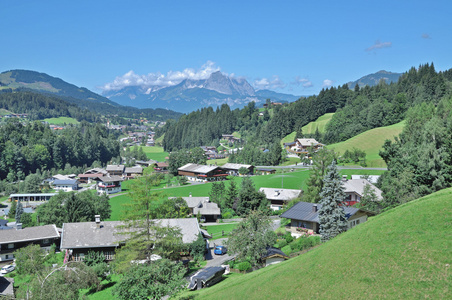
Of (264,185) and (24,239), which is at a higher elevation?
(264,185)

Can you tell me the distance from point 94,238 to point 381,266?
101ft

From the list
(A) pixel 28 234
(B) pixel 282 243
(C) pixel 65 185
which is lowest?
(C) pixel 65 185

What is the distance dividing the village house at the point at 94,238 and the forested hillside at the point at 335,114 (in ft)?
263

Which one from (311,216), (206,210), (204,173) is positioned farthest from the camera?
(204,173)

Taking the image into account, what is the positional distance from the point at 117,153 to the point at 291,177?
11278cm

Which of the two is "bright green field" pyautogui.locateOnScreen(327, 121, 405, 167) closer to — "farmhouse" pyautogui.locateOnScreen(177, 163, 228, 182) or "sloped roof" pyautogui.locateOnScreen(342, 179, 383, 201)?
"sloped roof" pyautogui.locateOnScreen(342, 179, 383, 201)

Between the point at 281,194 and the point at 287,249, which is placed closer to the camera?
the point at 287,249

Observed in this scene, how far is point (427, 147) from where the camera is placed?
40000mm

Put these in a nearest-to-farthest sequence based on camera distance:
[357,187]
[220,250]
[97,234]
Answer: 1. [97,234]
2. [220,250]
3. [357,187]

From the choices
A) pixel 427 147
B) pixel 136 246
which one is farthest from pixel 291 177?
pixel 136 246

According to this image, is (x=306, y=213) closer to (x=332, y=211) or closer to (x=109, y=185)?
(x=332, y=211)

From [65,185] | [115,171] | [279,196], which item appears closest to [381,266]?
[279,196]

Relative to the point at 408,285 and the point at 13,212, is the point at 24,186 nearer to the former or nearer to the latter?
the point at 13,212

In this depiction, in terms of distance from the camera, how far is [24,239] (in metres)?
44.0
